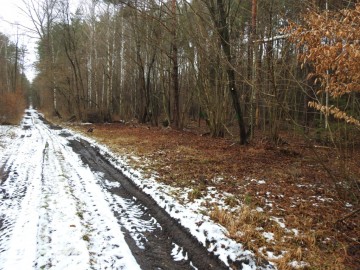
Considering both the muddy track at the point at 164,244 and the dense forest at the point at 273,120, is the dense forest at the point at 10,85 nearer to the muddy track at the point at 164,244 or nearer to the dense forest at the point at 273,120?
the dense forest at the point at 273,120

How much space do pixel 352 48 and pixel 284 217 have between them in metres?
2.89

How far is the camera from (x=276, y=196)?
232 inches

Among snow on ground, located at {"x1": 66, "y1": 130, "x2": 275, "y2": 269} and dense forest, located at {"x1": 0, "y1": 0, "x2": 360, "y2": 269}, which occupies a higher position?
dense forest, located at {"x1": 0, "y1": 0, "x2": 360, "y2": 269}

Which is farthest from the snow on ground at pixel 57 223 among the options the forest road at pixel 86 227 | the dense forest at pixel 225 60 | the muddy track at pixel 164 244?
the dense forest at pixel 225 60

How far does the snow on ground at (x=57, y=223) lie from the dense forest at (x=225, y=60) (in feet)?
12.9

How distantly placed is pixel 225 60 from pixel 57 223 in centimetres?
705

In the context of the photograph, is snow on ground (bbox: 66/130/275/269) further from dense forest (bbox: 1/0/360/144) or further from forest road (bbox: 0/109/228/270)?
dense forest (bbox: 1/0/360/144)

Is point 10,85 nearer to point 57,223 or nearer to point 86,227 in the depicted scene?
point 57,223

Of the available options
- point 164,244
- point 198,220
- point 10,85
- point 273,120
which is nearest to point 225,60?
point 273,120

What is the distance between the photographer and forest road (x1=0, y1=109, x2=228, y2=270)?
3.72 m

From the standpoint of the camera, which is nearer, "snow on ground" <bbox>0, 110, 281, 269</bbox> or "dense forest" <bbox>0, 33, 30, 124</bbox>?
"snow on ground" <bbox>0, 110, 281, 269</bbox>

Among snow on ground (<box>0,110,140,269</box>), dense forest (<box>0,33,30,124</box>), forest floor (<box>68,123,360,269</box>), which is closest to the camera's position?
snow on ground (<box>0,110,140,269</box>)

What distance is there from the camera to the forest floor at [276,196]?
385 cm

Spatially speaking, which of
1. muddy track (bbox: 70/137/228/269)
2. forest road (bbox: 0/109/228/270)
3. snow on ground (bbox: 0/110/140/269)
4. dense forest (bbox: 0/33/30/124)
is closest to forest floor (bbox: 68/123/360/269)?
muddy track (bbox: 70/137/228/269)
